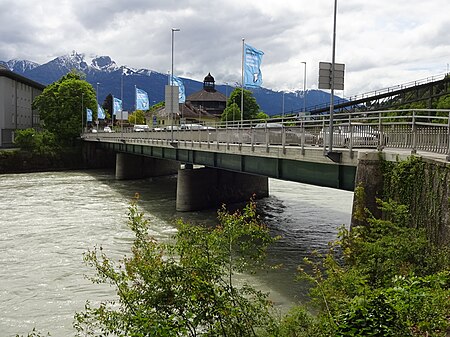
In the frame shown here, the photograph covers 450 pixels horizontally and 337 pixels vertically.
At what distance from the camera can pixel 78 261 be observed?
68.6 ft

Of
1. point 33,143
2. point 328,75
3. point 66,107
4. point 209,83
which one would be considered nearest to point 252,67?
point 328,75

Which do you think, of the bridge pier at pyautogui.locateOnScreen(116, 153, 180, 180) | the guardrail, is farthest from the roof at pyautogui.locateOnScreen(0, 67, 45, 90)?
the guardrail

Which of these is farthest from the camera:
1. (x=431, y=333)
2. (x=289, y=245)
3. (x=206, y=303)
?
(x=289, y=245)

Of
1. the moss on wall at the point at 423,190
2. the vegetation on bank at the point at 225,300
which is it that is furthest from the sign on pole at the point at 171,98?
the vegetation on bank at the point at 225,300

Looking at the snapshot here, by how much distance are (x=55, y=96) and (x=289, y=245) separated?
7338 cm

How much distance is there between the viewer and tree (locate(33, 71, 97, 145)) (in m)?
84.6

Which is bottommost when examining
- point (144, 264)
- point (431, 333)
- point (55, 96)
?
point (431, 333)

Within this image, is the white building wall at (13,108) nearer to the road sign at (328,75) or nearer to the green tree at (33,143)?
the green tree at (33,143)

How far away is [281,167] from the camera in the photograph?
2309cm

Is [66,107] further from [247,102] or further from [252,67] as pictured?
[252,67]

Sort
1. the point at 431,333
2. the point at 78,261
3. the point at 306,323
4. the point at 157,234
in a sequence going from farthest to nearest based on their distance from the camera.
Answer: the point at 157,234
the point at 78,261
the point at 306,323
the point at 431,333

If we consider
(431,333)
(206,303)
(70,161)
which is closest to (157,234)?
(206,303)

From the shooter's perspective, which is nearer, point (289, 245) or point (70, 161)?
point (289, 245)

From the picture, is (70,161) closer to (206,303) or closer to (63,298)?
(63,298)
